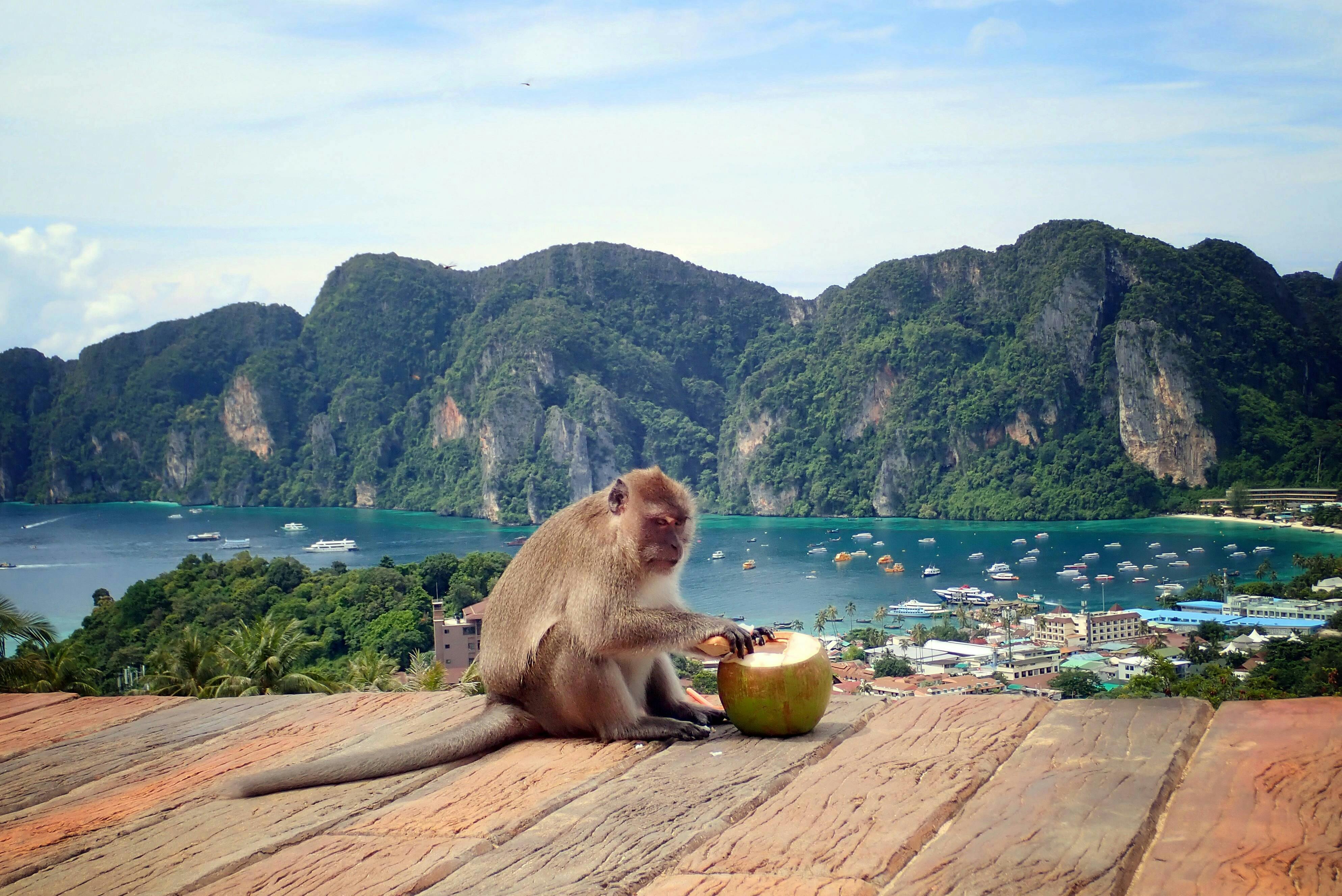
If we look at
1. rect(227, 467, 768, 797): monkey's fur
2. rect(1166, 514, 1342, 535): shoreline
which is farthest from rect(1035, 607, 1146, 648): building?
rect(227, 467, 768, 797): monkey's fur

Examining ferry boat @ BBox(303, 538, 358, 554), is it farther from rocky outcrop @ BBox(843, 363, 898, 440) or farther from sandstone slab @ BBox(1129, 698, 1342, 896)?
sandstone slab @ BBox(1129, 698, 1342, 896)

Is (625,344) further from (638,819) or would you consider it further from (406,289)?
(638,819)

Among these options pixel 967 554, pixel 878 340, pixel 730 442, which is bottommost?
pixel 967 554

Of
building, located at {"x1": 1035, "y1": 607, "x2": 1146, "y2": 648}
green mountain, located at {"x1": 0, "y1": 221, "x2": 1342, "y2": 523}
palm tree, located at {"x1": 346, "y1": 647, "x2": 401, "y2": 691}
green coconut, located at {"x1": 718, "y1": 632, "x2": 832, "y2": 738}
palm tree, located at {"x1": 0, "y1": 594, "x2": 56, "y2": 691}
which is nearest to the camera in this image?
green coconut, located at {"x1": 718, "y1": 632, "x2": 832, "y2": 738}

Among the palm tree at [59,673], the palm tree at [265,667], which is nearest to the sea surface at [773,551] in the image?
the palm tree at [265,667]

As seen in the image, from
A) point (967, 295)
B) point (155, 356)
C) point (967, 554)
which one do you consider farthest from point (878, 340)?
point (155, 356)

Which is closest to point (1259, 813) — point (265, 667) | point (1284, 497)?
point (265, 667)

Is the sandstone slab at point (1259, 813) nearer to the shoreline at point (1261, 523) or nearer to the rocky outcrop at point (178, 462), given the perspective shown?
the shoreline at point (1261, 523)
